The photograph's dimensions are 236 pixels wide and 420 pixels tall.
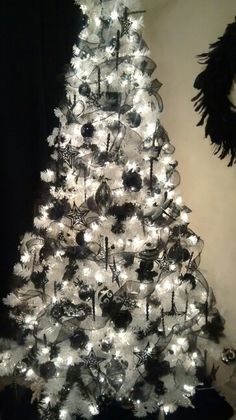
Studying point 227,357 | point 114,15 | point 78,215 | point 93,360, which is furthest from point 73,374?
point 114,15

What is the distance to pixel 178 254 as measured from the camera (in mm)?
1467

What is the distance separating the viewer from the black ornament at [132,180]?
1.39 meters

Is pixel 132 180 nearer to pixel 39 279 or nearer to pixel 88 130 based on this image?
pixel 88 130

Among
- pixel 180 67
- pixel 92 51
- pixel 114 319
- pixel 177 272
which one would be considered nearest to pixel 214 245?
pixel 177 272

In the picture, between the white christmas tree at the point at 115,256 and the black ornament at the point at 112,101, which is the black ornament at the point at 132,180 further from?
the black ornament at the point at 112,101

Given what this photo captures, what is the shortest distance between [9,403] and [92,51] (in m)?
1.51

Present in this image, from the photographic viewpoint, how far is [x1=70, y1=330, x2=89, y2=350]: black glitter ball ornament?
1.40m

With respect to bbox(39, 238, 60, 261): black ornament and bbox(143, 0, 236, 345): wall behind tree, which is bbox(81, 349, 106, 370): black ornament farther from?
bbox(143, 0, 236, 345): wall behind tree

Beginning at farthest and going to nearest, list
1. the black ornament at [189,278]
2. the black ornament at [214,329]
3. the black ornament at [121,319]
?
1. the black ornament at [214,329]
2. the black ornament at [189,278]
3. the black ornament at [121,319]

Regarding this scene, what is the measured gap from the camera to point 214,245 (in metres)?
1.81

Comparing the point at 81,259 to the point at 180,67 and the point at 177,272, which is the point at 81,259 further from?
the point at 180,67

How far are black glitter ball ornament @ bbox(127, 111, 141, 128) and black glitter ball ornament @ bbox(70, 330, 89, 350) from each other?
0.78 m

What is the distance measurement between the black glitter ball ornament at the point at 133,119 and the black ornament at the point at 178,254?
478 mm

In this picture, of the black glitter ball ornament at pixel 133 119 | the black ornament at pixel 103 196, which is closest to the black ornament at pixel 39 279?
the black ornament at pixel 103 196
